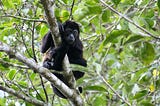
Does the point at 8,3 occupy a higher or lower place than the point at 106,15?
higher

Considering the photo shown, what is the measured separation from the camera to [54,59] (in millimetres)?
3799

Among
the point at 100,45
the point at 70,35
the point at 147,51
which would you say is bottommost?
the point at 147,51

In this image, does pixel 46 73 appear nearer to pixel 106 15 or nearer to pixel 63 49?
pixel 63 49

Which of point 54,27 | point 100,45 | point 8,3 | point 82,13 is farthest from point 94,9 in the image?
point 8,3

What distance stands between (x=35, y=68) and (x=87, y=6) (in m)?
0.64

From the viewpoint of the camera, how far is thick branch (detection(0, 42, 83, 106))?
9.57ft

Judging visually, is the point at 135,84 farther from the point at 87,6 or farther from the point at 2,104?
the point at 2,104

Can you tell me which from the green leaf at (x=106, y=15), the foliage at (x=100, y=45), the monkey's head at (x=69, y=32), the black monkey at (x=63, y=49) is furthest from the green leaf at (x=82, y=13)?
the monkey's head at (x=69, y=32)

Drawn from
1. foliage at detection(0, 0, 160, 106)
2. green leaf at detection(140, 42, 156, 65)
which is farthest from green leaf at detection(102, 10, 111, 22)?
green leaf at detection(140, 42, 156, 65)

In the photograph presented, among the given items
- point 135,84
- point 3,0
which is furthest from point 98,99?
point 3,0

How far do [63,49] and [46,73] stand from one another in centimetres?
58

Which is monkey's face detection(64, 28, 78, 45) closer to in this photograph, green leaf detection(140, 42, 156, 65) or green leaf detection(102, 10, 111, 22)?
green leaf detection(102, 10, 111, 22)

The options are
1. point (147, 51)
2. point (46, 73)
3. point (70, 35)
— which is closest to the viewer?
point (147, 51)

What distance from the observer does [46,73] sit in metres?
3.00
